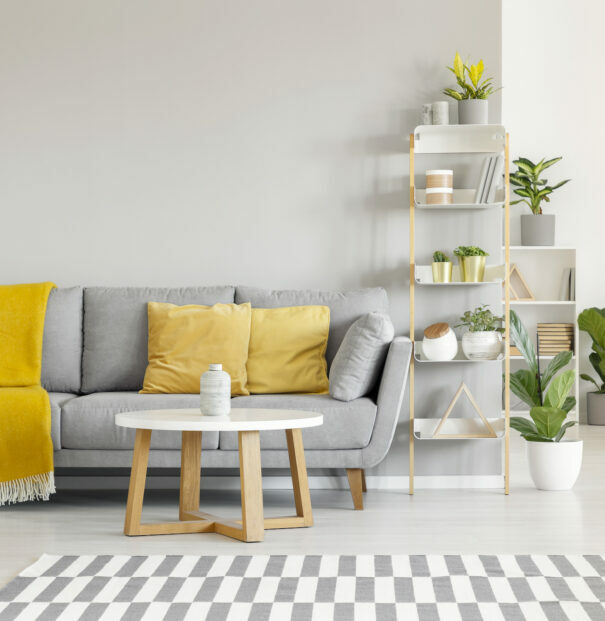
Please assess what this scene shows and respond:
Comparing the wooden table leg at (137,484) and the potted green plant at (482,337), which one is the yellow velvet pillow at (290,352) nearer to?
the potted green plant at (482,337)

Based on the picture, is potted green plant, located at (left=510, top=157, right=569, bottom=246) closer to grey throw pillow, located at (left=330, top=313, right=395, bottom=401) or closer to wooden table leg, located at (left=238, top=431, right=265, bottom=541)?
grey throw pillow, located at (left=330, top=313, right=395, bottom=401)

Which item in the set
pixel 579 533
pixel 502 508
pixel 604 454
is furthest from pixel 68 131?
pixel 604 454

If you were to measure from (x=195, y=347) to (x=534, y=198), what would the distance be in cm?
391

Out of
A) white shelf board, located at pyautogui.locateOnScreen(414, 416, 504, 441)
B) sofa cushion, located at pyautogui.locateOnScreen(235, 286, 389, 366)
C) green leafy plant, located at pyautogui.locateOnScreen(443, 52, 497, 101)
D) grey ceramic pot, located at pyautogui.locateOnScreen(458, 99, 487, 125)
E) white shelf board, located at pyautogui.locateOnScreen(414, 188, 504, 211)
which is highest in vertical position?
green leafy plant, located at pyautogui.locateOnScreen(443, 52, 497, 101)

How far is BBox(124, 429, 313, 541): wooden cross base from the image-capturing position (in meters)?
3.05

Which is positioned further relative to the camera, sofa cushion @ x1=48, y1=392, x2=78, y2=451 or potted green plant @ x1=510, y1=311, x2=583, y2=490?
potted green plant @ x1=510, y1=311, x2=583, y2=490

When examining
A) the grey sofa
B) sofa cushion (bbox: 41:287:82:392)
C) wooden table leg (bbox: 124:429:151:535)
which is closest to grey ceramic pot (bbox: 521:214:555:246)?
the grey sofa

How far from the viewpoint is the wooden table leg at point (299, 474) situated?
10.8 feet

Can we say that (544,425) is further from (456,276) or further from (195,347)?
(195,347)

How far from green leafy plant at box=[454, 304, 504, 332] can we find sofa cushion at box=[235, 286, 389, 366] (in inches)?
14.7

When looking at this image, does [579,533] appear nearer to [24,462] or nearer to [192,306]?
[192,306]

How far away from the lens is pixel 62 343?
4.09m

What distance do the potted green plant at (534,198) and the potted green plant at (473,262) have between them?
3.02m

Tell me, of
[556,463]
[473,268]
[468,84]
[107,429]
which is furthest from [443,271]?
[107,429]
